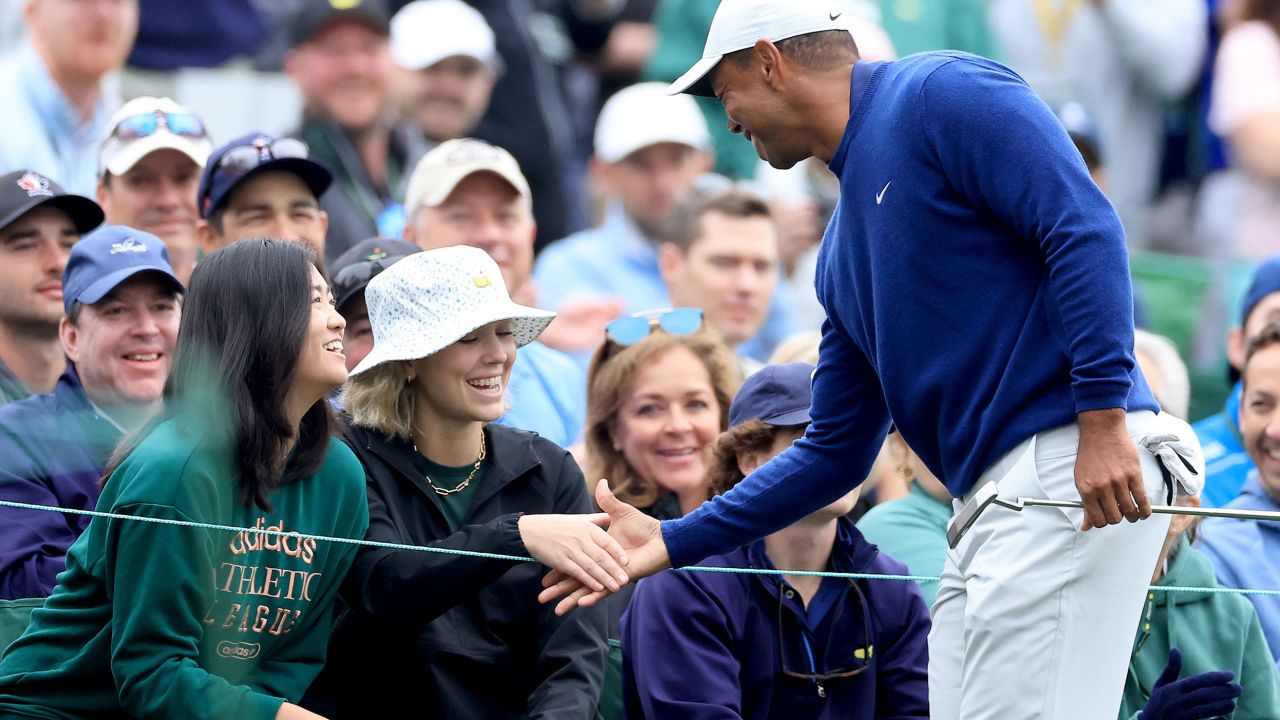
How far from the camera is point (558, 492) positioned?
504cm

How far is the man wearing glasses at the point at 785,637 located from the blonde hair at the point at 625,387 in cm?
86

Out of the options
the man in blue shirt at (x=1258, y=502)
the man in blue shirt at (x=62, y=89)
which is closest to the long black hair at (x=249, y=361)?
the man in blue shirt at (x=1258, y=502)

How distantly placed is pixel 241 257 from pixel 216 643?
89 cm

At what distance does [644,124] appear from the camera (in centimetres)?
879

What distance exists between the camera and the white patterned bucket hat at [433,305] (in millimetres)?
4973

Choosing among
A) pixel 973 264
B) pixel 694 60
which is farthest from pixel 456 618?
pixel 694 60

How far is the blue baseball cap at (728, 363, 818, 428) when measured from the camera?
17.6 feet

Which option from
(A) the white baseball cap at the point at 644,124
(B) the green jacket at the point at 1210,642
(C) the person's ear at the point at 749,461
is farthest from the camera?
(A) the white baseball cap at the point at 644,124

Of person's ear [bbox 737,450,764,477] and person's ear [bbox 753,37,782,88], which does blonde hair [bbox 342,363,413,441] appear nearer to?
person's ear [bbox 737,450,764,477]

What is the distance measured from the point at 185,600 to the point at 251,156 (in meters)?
2.35

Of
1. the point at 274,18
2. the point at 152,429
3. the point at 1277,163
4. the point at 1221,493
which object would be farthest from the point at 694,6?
the point at 152,429

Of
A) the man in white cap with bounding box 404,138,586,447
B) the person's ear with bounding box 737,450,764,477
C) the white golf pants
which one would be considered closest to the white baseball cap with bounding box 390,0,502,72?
the man in white cap with bounding box 404,138,586,447

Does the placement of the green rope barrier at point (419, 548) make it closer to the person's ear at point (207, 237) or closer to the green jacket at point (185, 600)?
the green jacket at point (185, 600)

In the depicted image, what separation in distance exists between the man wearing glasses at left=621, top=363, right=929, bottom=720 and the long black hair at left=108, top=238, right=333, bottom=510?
3.39ft
